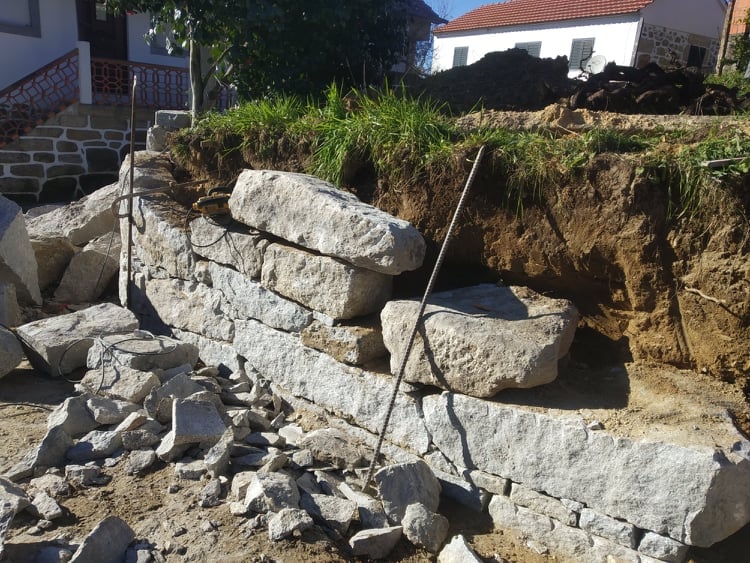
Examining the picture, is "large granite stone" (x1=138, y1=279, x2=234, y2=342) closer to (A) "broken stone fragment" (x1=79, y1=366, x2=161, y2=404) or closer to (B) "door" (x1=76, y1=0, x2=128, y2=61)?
(A) "broken stone fragment" (x1=79, y1=366, x2=161, y2=404)

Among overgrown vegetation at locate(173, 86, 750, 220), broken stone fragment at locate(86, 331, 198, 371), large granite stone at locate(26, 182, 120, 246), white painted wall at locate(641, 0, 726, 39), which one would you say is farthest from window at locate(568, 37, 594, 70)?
broken stone fragment at locate(86, 331, 198, 371)

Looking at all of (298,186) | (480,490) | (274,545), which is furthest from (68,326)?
(480,490)

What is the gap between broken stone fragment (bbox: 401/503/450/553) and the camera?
2.62m

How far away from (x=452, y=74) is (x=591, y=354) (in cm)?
306

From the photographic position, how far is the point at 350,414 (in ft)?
11.1

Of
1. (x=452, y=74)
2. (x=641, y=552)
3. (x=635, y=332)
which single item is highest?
(x=452, y=74)

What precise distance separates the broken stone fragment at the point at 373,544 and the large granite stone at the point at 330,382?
22.2 inches

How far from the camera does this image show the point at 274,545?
2.58 meters

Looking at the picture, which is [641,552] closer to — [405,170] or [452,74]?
[405,170]

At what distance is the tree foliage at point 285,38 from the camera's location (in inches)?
205

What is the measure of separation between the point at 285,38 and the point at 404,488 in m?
4.32

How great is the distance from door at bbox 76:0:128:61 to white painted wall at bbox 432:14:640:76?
686 cm

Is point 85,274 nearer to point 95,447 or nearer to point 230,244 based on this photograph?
point 230,244

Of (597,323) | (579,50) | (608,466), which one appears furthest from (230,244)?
(579,50)
